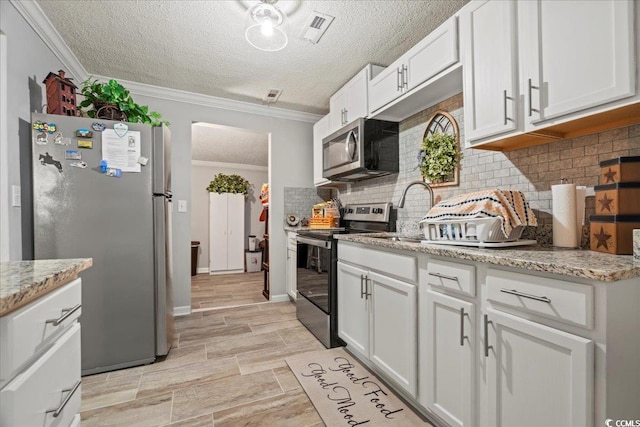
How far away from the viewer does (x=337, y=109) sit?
3.12m

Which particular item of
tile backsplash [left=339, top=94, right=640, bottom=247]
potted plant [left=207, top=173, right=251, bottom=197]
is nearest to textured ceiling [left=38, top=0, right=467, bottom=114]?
tile backsplash [left=339, top=94, right=640, bottom=247]

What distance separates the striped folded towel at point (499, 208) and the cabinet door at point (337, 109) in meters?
1.78

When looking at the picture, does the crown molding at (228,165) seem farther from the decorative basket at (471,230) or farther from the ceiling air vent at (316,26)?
the decorative basket at (471,230)

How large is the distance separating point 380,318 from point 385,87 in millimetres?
1739

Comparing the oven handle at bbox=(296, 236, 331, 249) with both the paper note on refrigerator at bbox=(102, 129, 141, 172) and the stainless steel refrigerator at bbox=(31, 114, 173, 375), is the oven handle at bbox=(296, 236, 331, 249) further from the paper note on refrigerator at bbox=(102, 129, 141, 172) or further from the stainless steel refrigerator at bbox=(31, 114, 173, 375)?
the paper note on refrigerator at bbox=(102, 129, 141, 172)

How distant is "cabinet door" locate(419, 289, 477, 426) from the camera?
1.25m

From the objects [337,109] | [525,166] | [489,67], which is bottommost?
[525,166]

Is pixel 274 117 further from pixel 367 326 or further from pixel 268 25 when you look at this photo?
pixel 367 326

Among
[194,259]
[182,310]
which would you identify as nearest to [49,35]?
[182,310]

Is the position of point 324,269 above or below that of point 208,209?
below

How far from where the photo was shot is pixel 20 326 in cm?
70

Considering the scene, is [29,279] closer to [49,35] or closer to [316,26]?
[316,26]

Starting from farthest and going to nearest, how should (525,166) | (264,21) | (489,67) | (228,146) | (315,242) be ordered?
(228,146) → (315,242) → (264,21) → (525,166) → (489,67)

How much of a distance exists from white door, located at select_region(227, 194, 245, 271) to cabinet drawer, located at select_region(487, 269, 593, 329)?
5.46m
